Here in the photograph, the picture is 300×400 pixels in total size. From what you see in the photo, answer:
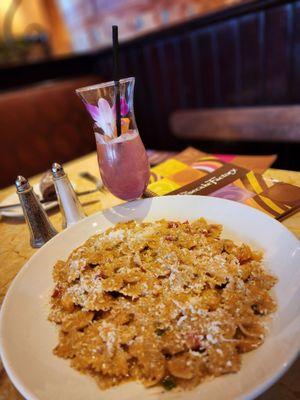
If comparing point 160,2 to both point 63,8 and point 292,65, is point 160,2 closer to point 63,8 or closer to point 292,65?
point 292,65

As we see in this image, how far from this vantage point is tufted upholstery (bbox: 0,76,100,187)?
286 cm

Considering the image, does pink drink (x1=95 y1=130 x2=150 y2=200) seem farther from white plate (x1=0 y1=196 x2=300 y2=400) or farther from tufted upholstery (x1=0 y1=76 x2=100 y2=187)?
tufted upholstery (x1=0 y1=76 x2=100 y2=187)

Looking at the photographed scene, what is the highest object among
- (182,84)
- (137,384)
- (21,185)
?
(182,84)

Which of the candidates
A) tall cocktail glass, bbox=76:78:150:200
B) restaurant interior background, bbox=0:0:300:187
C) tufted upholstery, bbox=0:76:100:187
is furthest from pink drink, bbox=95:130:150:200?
tufted upholstery, bbox=0:76:100:187

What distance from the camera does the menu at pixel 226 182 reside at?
963 mm

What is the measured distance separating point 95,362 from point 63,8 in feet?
19.8

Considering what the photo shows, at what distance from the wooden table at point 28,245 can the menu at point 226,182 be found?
0.19 feet

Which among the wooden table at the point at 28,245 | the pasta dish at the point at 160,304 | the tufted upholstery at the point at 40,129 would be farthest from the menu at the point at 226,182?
the tufted upholstery at the point at 40,129

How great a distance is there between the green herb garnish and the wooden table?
0.54ft

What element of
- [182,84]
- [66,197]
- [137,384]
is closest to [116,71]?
[66,197]

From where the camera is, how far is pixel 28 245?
1072 mm

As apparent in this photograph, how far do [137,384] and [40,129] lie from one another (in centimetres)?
287

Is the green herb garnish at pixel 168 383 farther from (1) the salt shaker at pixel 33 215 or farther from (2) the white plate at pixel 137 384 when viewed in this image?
(1) the salt shaker at pixel 33 215

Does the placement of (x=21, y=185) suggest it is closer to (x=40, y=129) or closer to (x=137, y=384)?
(x=137, y=384)
